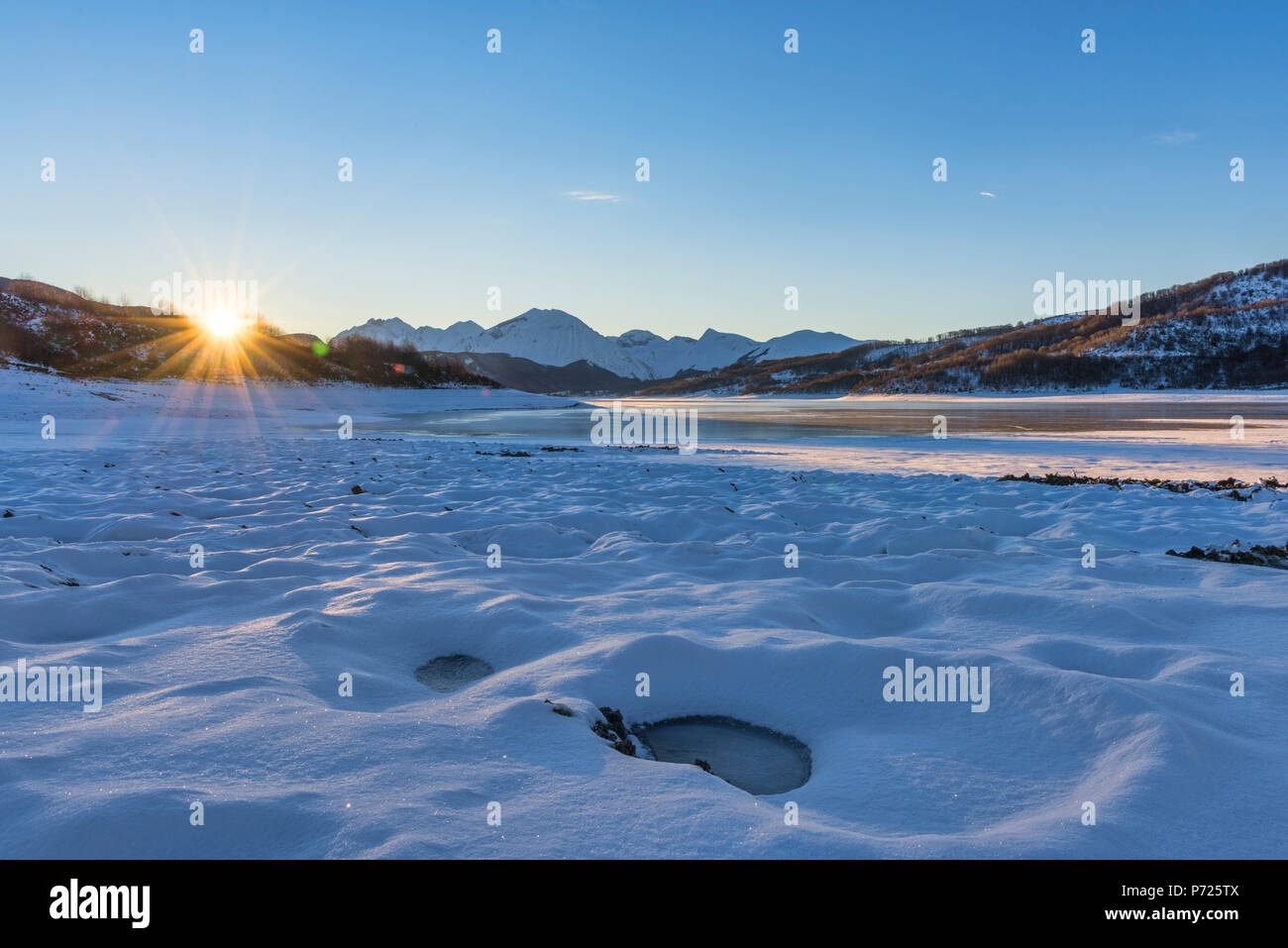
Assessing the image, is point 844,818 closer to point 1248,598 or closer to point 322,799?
point 322,799

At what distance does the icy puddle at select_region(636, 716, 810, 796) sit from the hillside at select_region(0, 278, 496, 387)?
60.6 m

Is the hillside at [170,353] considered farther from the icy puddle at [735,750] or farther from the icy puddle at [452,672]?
the icy puddle at [735,750]

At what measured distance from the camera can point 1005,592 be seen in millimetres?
4863

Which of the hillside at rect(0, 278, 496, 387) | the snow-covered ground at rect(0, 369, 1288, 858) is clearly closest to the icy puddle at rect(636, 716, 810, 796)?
the snow-covered ground at rect(0, 369, 1288, 858)

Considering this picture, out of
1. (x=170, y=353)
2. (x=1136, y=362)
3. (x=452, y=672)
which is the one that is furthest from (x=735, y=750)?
(x=1136, y=362)

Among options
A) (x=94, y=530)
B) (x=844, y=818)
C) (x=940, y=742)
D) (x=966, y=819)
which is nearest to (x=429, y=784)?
(x=844, y=818)

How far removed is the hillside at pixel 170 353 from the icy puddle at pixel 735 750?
60596 mm

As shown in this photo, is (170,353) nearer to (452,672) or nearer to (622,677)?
(452,672)

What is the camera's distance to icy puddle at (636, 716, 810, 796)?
281cm

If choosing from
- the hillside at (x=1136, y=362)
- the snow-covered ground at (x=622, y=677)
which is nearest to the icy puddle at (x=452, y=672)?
the snow-covered ground at (x=622, y=677)

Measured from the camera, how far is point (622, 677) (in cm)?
356

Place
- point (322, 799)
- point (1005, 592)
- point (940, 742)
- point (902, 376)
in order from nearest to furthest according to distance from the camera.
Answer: point (322, 799) → point (940, 742) → point (1005, 592) → point (902, 376)

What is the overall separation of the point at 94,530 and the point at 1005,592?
8411 millimetres

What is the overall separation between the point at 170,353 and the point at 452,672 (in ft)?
238
